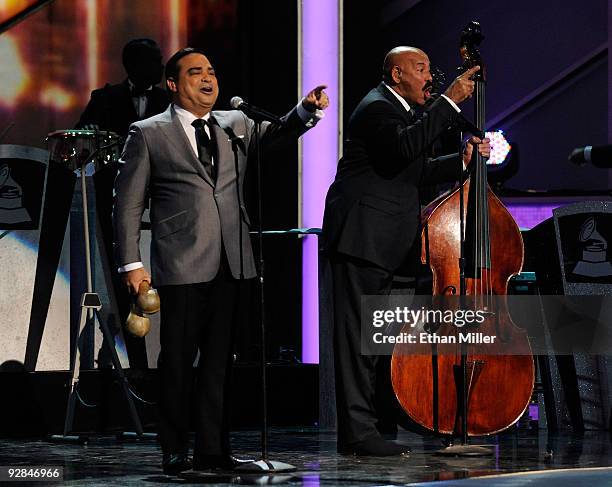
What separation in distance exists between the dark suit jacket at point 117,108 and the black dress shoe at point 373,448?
240 cm

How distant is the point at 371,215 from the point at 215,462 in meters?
1.14

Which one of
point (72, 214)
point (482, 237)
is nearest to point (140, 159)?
point (482, 237)

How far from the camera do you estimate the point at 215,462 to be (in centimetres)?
408

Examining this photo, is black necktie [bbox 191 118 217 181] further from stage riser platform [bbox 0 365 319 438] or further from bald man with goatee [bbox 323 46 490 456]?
stage riser platform [bbox 0 365 319 438]

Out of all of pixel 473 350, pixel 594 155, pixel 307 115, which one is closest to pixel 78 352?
pixel 473 350

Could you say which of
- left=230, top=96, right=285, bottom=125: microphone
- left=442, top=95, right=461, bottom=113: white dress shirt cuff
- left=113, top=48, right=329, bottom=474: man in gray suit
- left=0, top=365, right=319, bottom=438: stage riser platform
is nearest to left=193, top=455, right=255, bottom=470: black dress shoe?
left=113, top=48, right=329, bottom=474: man in gray suit

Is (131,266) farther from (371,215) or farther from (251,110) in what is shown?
(371,215)

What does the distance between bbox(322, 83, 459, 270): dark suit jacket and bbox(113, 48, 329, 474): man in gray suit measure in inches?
21.7

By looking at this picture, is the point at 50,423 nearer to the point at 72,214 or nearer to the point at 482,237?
the point at 72,214

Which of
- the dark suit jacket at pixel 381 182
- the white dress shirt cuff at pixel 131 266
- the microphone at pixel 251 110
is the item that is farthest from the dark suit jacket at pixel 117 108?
the microphone at pixel 251 110

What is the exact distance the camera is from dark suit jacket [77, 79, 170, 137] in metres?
6.36

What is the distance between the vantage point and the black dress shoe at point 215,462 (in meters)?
4.06

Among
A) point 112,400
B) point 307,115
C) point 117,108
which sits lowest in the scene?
point 112,400

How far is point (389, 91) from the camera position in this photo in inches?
190
